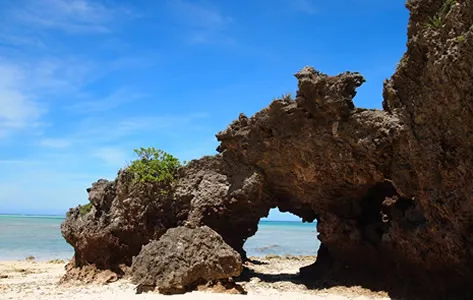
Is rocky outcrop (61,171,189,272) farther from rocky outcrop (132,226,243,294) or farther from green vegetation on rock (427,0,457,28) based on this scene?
green vegetation on rock (427,0,457,28)

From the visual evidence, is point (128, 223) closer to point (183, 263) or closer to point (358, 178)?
point (183, 263)

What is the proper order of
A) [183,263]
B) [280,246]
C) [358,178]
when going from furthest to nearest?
[280,246]
[358,178]
[183,263]

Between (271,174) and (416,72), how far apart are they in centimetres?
686

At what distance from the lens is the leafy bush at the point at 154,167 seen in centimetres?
1756

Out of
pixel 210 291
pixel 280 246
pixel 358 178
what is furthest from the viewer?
pixel 280 246

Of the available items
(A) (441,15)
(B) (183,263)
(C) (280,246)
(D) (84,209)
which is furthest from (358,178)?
(C) (280,246)

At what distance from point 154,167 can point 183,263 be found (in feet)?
17.6

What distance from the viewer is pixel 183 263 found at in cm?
1352

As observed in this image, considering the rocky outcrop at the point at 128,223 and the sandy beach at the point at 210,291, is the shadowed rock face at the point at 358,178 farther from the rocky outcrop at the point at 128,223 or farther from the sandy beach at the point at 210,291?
the sandy beach at the point at 210,291

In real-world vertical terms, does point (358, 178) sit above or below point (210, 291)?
above

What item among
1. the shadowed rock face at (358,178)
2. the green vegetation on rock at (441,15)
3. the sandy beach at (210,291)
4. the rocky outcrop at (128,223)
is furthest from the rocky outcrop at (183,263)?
the green vegetation on rock at (441,15)

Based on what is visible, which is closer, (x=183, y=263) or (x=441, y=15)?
(x=441, y=15)

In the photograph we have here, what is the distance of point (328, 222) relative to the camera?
51.3 feet

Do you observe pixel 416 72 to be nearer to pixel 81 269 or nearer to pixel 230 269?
pixel 230 269
